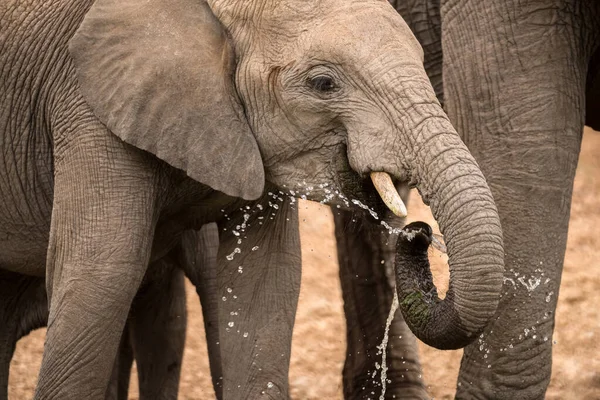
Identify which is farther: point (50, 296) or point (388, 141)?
point (50, 296)

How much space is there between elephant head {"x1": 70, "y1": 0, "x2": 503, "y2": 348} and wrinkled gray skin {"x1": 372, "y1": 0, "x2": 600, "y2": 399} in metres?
0.59

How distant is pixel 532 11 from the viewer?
507 cm

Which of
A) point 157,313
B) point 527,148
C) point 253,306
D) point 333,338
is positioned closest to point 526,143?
point 527,148

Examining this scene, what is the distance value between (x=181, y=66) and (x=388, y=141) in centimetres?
58

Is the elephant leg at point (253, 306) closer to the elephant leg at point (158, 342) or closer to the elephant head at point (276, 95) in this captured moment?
the elephant head at point (276, 95)

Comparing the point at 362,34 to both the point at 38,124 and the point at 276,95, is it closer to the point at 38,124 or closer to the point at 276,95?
the point at 276,95

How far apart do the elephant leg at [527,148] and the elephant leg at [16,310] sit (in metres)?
1.49

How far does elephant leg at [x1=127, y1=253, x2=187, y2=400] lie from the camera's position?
19.9 feet

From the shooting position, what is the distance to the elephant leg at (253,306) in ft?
16.6

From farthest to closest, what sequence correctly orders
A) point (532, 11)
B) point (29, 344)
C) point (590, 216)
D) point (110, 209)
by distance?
point (590, 216)
point (29, 344)
point (532, 11)
point (110, 209)

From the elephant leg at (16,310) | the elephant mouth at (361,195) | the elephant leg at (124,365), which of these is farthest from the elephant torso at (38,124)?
the elephant leg at (124,365)

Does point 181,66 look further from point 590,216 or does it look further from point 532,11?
point 590,216

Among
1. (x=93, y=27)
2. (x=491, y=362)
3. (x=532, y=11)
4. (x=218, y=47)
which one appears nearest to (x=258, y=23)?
(x=218, y=47)

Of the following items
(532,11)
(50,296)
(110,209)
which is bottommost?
(50,296)
